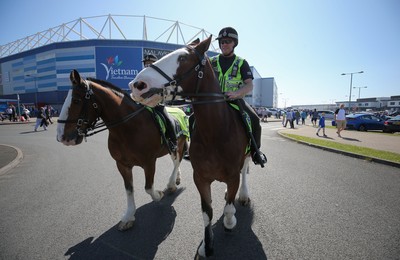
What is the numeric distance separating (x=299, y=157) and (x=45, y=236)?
27.2ft

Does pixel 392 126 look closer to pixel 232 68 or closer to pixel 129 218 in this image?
pixel 232 68

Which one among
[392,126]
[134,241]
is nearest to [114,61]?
[392,126]

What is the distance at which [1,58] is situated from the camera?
65.6 m

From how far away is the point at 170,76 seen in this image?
210cm

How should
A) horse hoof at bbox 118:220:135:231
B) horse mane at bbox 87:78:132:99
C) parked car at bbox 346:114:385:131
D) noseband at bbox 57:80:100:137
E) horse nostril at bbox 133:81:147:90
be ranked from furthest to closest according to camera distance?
parked car at bbox 346:114:385:131
horse mane at bbox 87:78:132:99
horse hoof at bbox 118:220:135:231
noseband at bbox 57:80:100:137
horse nostril at bbox 133:81:147:90

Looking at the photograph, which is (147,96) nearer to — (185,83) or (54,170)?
(185,83)

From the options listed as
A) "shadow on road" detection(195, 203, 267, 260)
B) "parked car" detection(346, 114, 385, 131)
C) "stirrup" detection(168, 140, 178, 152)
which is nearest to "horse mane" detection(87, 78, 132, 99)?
"stirrup" detection(168, 140, 178, 152)

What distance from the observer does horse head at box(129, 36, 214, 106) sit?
1.99 meters

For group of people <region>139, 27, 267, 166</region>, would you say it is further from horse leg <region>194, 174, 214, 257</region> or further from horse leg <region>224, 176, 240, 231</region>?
horse leg <region>194, 174, 214, 257</region>

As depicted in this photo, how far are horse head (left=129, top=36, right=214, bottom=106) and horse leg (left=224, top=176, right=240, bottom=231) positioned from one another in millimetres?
1424

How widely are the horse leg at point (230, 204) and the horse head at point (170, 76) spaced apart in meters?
1.42

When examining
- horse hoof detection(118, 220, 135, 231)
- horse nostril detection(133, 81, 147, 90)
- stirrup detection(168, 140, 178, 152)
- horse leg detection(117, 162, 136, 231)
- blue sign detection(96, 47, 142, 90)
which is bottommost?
horse hoof detection(118, 220, 135, 231)

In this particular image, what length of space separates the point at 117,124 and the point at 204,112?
64.8 inches

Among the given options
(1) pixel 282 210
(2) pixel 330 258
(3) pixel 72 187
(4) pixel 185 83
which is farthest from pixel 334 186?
(3) pixel 72 187
